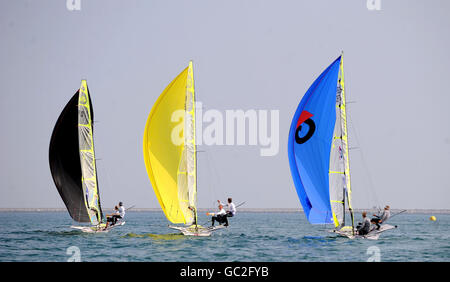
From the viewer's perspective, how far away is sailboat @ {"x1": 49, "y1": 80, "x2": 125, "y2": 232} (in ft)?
127

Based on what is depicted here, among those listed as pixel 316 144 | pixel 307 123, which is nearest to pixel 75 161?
pixel 307 123

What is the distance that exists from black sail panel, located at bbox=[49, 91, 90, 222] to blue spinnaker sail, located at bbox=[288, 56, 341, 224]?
14.7 meters

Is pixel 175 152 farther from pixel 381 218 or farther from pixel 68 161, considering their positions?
pixel 381 218

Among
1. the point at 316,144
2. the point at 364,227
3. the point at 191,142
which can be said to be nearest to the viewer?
the point at 364,227

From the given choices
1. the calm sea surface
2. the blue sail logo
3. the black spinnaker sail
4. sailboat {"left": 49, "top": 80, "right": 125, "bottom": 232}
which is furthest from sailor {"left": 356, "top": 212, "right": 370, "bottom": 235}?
the black spinnaker sail

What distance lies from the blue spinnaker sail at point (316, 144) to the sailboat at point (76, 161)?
13.0 metres

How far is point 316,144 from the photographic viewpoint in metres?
33.6

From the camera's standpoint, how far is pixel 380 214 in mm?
31594

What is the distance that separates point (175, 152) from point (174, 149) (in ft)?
0.64

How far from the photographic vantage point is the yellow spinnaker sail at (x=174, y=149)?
3297 centimetres

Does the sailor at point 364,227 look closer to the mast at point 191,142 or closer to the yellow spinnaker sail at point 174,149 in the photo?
the mast at point 191,142
